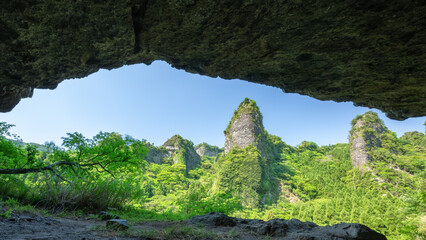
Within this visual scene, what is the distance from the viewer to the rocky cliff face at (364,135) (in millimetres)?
47406

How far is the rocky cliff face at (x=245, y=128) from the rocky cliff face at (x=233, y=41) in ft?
144

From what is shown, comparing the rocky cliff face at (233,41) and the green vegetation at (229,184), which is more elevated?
the rocky cliff face at (233,41)

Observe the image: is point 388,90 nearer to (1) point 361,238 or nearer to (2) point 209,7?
(1) point 361,238

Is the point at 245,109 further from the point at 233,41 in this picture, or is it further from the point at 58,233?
the point at 58,233

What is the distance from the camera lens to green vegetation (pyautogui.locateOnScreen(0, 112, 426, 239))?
4.54 m

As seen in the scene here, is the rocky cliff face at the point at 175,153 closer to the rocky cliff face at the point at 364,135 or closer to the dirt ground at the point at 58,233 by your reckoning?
the rocky cliff face at the point at 364,135

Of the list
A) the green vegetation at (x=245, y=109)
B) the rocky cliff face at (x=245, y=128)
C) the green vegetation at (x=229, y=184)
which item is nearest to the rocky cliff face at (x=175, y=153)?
the green vegetation at (x=229, y=184)

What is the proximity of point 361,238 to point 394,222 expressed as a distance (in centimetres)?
3916

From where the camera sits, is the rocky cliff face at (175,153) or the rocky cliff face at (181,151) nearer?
the rocky cliff face at (175,153)

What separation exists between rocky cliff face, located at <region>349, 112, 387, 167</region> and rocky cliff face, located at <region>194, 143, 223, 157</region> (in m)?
69.2

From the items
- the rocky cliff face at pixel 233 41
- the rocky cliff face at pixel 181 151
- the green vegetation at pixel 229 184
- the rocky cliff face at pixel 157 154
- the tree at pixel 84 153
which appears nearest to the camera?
the rocky cliff face at pixel 233 41

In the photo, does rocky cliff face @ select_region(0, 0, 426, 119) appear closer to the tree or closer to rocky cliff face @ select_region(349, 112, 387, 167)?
the tree

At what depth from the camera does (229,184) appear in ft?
136

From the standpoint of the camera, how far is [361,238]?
2.91 meters
